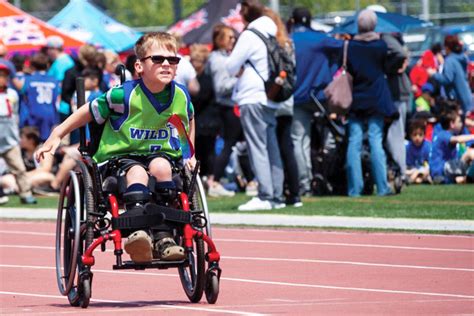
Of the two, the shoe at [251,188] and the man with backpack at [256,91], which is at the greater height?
the man with backpack at [256,91]

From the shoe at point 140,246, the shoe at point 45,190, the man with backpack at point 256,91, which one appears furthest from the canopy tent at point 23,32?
the shoe at point 140,246

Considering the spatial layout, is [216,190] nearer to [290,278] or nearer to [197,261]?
[290,278]

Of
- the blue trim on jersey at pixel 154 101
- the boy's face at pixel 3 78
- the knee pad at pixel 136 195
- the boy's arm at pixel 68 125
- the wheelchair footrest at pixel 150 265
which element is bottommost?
the boy's face at pixel 3 78

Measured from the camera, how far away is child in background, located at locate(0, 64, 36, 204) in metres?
19.8

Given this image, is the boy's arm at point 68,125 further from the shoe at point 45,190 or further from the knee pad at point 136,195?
the shoe at point 45,190

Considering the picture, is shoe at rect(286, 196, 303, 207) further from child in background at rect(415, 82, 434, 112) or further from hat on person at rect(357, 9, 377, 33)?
child in background at rect(415, 82, 434, 112)

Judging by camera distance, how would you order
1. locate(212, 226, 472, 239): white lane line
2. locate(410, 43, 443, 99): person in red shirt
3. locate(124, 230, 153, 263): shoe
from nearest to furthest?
locate(124, 230, 153, 263): shoe
locate(212, 226, 472, 239): white lane line
locate(410, 43, 443, 99): person in red shirt

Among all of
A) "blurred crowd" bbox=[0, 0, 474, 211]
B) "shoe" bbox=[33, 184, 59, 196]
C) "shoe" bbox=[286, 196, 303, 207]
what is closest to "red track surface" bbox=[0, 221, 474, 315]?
"blurred crowd" bbox=[0, 0, 474, 211]

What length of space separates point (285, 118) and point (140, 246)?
8682 millimetres

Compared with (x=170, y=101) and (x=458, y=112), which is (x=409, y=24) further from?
(x=170, y=101)

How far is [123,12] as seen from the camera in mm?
60188

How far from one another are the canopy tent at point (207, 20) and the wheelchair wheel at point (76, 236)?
771 inches

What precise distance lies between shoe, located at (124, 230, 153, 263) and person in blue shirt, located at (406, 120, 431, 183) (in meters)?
13.5

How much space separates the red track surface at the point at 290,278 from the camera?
9.05 metres
